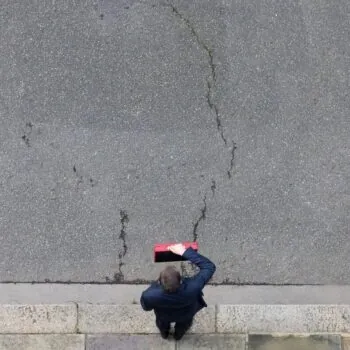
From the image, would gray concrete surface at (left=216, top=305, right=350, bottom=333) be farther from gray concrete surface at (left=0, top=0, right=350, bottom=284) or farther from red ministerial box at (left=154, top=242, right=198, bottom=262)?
red ministerial box at (left=154, top=242, right=198, bottom=262)

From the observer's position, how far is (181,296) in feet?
13.3

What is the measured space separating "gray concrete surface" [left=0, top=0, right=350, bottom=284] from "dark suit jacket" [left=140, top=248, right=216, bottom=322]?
3.55 feet

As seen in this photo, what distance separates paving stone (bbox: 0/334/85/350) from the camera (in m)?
5.18

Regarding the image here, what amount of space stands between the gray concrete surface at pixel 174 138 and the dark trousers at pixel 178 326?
0.60 meters

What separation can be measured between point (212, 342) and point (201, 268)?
3.99ft

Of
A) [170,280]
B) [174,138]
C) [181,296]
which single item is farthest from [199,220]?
[170,280]

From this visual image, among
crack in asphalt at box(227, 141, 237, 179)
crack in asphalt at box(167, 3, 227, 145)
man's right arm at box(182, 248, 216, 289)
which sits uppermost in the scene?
crack in asphalt at box(167, 3, 227, 145)

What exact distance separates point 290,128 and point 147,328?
231cm

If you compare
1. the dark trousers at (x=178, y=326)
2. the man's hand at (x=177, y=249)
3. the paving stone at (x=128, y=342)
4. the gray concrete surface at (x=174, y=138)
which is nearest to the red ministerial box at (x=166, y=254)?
the man's hand at (x=177, y=249)

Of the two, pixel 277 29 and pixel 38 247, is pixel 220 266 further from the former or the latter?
pixel 277 29

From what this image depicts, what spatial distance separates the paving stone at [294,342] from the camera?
517 cm

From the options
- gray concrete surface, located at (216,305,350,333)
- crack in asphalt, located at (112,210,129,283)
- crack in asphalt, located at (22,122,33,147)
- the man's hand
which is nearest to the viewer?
the man's hand

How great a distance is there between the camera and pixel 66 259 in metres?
5.41

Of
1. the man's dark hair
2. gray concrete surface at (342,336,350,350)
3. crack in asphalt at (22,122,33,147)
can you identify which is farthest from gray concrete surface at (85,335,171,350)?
crack in asphalt at (22,122,33,147)
